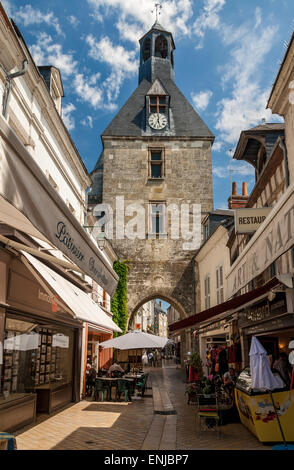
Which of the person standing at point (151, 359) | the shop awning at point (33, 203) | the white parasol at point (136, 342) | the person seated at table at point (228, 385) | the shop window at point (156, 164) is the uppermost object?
the shop window at point (156, 164)

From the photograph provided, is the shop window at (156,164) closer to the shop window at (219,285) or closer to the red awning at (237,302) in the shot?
the shop window at (219,285)

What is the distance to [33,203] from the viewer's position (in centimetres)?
229

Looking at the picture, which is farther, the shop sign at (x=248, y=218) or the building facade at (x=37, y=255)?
the shop sign at (x=248, y=218)

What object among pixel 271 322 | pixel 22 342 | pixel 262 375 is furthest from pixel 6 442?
pixel 271 322

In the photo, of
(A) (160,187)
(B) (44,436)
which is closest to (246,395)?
Answer: (B) (44,436)

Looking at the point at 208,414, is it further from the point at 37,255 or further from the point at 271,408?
the point at 37,255

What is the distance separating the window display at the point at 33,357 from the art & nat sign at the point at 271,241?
3.43m

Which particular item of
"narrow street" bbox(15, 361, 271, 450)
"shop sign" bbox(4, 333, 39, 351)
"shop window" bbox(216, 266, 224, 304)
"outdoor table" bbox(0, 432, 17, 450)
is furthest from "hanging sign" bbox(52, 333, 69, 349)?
"shop window" bbox(216, 266, 224, 304)

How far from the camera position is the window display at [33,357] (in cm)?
607

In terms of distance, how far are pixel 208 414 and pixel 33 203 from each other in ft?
17.4

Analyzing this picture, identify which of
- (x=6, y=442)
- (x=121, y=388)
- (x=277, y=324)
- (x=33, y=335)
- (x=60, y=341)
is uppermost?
(x=277, y=324)

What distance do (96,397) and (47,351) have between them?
3.23 metres

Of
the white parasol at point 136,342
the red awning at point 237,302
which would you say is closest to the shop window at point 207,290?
the white parasol at point 136,342

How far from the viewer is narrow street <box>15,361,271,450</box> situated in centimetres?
563
